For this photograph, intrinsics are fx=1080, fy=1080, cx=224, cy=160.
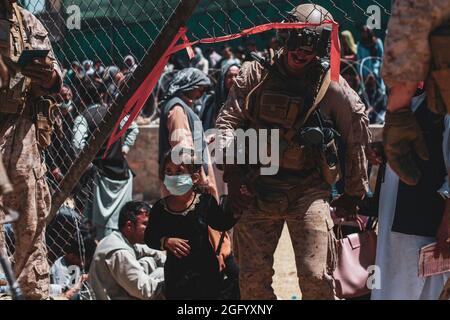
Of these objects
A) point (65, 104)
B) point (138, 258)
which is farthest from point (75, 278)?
point (65, 104)

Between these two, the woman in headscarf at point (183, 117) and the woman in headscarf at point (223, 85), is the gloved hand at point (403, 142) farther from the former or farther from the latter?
the woman in headscarf at point (223, 85)

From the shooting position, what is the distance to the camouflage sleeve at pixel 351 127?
545 centimetres

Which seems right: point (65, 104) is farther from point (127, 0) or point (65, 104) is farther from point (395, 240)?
point (395, 240)

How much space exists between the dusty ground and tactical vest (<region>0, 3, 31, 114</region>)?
2729mm

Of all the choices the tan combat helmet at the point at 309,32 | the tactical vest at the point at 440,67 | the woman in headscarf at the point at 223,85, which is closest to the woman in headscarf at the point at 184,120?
the woman in headscarf at the point at 223,85

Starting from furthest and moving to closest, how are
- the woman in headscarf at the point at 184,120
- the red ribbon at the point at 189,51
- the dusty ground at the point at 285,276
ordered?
the dusty ground at the point at 285,276 → the woman in headscarf at the point at 184,120 → the red ribbon at the point at 189,51

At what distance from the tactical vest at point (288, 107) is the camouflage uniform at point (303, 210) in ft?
0.14

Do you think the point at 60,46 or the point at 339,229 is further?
the point at 60,46

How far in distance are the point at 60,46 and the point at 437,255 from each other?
9.53ft

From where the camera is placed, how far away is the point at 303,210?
18.0 ft

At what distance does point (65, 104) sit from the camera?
306 inches

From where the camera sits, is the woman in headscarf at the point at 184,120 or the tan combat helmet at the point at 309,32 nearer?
the tan combat helmet at the point at 309,32

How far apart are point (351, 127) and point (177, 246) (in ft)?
3.92
